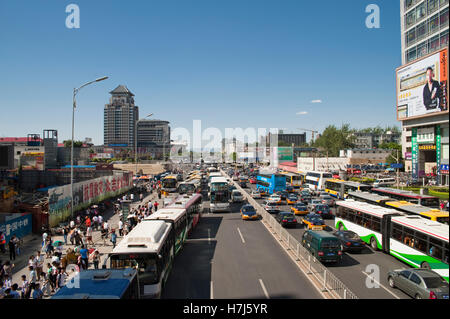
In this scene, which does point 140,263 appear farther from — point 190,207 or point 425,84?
point 425,84

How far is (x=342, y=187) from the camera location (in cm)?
4006

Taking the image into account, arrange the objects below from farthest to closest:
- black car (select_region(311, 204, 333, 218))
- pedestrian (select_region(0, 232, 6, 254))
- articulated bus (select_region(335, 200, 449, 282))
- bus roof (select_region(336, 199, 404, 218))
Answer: black car (select_region(311, 204, 333, 218)) < bus roof (select_region(336, 199, 404, 218)) < pedestrian (select_region(0, 232, 6, 254)) < articulated bus (select_region(335, 200, 449, 282))

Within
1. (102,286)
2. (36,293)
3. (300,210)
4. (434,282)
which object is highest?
(102,286)

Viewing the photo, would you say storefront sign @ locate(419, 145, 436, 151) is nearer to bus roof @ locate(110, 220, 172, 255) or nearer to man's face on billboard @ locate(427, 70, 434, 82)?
man's face on billboard @ locate(427, 70, 434, 82)

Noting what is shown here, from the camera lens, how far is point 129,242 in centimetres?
1213

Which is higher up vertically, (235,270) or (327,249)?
(327,249)

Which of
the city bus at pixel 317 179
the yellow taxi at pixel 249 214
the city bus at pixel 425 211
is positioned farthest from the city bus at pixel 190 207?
the city bus at pixel 317 179

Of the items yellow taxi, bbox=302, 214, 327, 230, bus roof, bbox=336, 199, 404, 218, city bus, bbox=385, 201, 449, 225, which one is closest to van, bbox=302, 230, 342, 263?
bus roof, bbox=336, 199, 404, 218

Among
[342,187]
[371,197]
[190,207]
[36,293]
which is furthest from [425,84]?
[36,293]

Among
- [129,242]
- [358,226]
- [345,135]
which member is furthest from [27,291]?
[345,135]

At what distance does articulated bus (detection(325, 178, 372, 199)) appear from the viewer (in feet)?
122

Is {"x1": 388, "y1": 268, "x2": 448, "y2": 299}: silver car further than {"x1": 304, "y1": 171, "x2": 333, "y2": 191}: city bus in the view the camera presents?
No

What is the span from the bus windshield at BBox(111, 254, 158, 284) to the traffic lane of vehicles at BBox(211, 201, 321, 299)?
2.73 m

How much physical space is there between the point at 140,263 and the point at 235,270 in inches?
215
